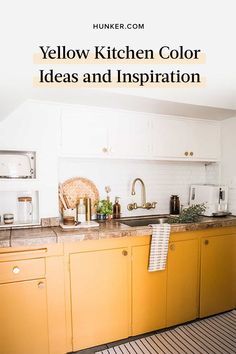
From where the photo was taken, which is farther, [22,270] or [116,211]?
[116,211]

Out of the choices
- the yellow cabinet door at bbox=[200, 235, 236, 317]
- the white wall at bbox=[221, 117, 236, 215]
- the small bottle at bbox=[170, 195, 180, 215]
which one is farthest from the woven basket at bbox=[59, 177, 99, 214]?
the white wall at bbox=[221, 117, 236, 215]

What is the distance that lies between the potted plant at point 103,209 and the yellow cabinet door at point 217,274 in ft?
3.11

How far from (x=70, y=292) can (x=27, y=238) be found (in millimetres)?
542

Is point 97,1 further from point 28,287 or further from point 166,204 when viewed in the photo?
point 166,204

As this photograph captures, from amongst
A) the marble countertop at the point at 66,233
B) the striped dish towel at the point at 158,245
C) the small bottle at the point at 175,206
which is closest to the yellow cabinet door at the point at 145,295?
the striped dish towel at the point at 158,245

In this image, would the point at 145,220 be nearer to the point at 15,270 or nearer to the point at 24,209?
the point at 24,209

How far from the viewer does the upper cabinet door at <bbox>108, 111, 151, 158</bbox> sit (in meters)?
2.34

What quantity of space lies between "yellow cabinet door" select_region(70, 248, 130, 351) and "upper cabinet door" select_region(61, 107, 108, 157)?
2.95 feet

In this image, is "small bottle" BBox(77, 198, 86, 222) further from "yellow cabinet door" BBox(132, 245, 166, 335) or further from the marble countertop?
"yellow cabinet door" BBox(132, 245, 166, 335)

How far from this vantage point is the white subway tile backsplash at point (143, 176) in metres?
2.56

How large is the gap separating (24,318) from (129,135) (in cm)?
174

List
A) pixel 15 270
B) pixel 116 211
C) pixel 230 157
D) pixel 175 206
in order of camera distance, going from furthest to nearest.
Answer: pixel 175 206 < pixel 230 157 < pixel 116 211 < pixel 15 270

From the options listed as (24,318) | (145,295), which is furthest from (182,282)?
(24,318)

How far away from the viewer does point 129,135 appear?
240cm
